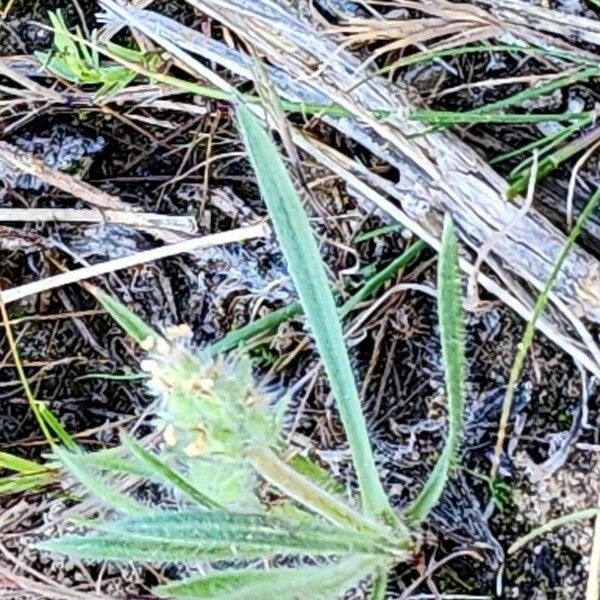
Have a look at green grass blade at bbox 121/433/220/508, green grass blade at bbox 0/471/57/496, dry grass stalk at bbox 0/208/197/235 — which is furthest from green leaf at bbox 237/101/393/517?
green grass blade at bbox 0/471/57/496

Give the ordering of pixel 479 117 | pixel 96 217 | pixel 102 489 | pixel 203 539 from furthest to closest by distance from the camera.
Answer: pixel 96 217 → pixel 479 117 → pixel 102 489 → pixel 203 539

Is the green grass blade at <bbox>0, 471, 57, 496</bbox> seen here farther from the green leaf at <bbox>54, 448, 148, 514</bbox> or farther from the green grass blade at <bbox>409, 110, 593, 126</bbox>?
the green grass blade at <bbox>409, 110, 593, 126</bbox>

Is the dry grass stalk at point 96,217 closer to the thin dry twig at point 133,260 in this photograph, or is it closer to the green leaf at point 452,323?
the thin dry twig at point 133,260

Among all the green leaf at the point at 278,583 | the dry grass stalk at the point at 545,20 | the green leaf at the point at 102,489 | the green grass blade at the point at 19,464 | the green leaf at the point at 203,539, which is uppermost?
the dry grass stalk at the point at 545,20

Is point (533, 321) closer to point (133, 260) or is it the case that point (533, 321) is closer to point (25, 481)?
point (133, 260)

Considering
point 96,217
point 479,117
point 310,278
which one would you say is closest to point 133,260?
point 96,217

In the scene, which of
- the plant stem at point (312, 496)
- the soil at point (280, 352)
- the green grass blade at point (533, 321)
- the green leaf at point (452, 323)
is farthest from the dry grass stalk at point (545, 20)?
the plant stem at point (312, 496)

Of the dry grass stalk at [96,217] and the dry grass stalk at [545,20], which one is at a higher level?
the dry grass stalk at [545,20]
